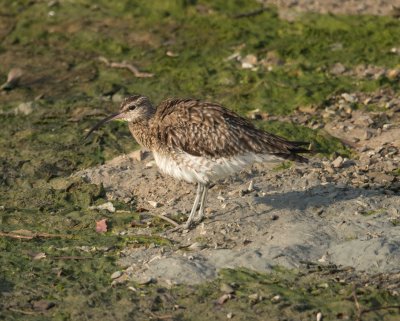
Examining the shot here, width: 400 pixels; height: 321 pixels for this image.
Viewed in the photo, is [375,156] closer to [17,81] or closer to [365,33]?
[365,33]

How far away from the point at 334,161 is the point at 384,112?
2126mm

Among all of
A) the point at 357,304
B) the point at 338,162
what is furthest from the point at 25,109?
the point at 357,304

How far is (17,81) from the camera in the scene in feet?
54.8

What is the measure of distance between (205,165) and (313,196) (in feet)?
4.79

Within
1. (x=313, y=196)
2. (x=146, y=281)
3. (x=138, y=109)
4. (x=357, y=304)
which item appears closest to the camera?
(x=357, y=304)

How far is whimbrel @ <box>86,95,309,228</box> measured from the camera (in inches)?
448

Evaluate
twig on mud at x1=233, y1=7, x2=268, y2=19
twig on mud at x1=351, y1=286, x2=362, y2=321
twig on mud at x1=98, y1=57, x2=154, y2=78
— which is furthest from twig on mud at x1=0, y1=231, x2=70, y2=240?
twig on mud at x1=233, y1=7, x2=268, y2=19

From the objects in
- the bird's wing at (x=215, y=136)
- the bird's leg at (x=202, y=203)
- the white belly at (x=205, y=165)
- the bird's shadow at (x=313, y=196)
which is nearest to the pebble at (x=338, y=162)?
the bird's shadow at (x=313, y=196)

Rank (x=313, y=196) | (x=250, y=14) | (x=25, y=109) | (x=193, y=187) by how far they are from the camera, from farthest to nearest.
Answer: (x=250, y=14) < (x=25, y=109) < (x=193, y=187) < (x=313, y=196)

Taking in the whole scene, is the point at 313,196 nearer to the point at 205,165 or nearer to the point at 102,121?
the point at 205,165

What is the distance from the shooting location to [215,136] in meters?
11.4

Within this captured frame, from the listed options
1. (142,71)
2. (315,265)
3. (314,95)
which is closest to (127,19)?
(142,71)

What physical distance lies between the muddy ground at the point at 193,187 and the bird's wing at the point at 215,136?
76 centimetres

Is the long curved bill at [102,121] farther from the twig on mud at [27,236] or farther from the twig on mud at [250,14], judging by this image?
the twig on mud at [250,14]
